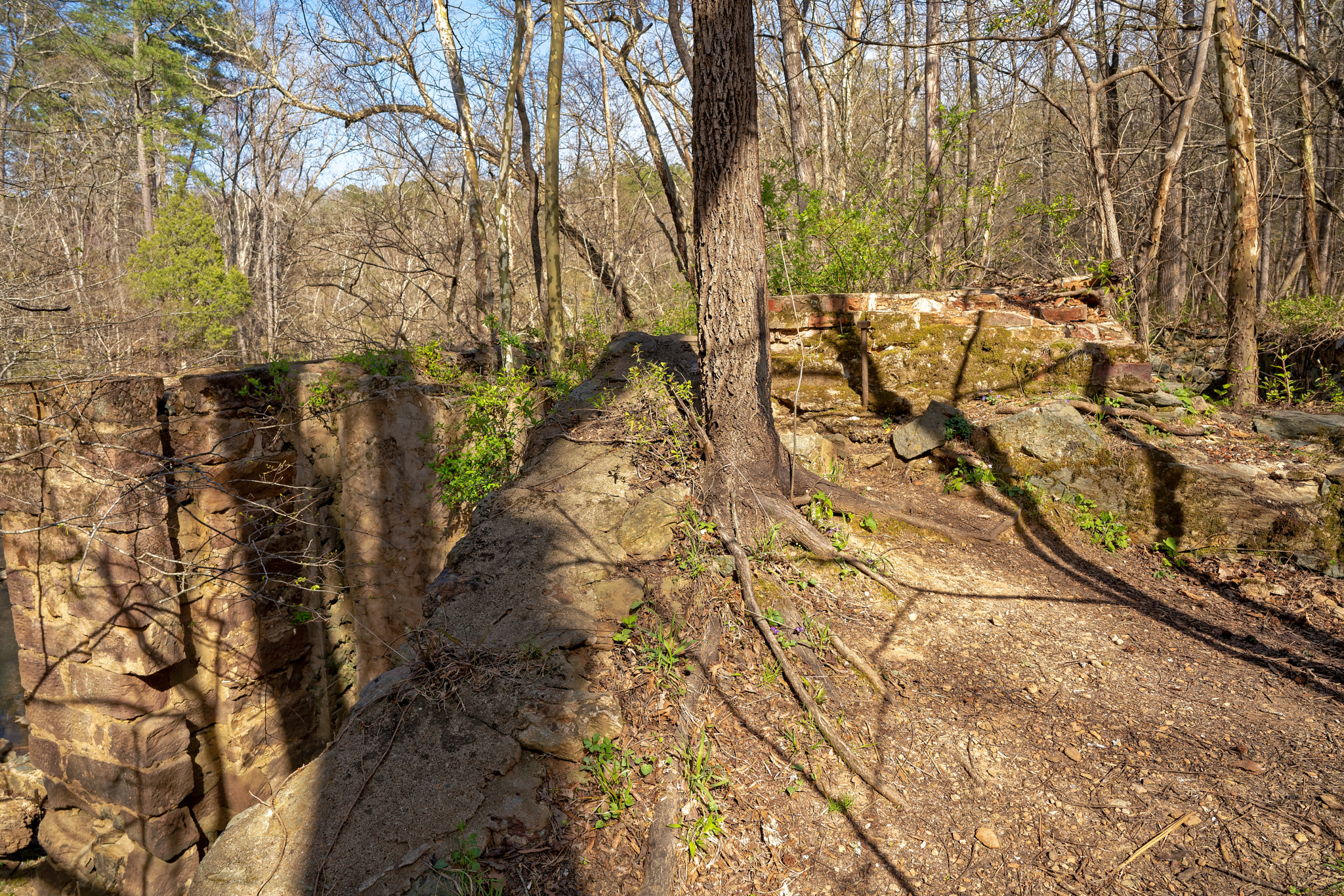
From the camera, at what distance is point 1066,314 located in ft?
18.7

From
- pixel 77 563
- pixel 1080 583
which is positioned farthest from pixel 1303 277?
pixel 77 563

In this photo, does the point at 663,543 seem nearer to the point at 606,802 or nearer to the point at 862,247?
the point at 606,802

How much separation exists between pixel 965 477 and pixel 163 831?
6.71m

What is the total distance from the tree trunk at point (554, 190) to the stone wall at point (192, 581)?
5.42 feet

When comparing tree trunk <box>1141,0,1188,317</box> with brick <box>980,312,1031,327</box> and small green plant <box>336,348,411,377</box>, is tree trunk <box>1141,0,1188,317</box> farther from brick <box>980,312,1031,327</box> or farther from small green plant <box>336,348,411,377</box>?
small green plant <box>336,348,411,377</box>

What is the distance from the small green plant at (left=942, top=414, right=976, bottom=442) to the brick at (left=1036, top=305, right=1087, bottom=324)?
52.1 inches

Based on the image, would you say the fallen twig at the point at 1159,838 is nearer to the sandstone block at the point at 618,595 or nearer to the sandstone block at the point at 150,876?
the sandstone block at the point at 618,595

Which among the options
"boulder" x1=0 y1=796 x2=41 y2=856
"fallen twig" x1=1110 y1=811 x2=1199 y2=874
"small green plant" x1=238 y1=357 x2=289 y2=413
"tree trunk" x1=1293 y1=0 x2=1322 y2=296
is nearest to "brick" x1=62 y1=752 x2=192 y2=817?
"boulder" x1=0 y1=796 x2=41 y2=856

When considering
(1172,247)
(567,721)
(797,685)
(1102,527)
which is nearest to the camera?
(567,721)

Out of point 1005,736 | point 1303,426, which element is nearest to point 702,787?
point 1005,736

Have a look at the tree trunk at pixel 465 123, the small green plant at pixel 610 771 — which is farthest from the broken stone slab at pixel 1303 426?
the tree trunk at pixel 465 123

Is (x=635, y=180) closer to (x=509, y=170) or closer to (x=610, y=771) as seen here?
(x=509, y=170)

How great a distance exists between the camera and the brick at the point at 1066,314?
569 cm

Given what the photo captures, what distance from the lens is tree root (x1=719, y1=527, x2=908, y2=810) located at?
2604mm
